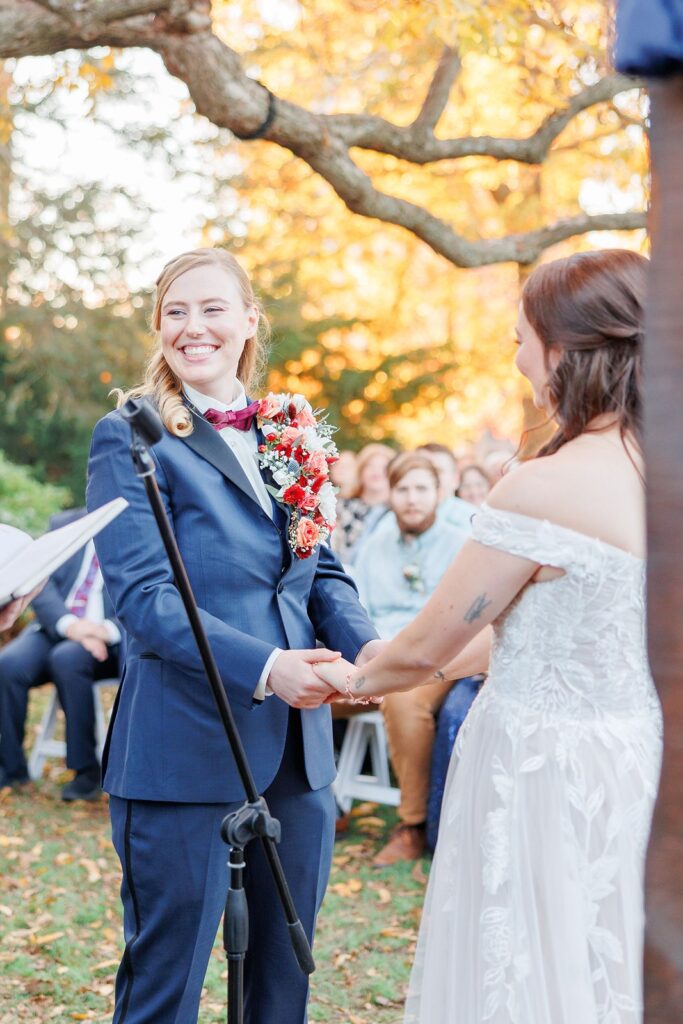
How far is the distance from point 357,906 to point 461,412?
17.7 metres

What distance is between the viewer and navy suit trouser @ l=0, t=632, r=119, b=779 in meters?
7.16

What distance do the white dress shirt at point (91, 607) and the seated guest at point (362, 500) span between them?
80.8 inches

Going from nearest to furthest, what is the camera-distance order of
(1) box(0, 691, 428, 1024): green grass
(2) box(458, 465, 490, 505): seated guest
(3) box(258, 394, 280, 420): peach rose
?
1. (3) box(258, 394, 280, 420): peach rose
2. (1) box(0, 691, 428, 1024): green grass
3. (2) box(458, 465, 490, 505): seated guest

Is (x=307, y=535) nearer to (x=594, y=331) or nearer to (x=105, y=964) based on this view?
(x=594, y=331)

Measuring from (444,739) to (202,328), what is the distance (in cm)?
371

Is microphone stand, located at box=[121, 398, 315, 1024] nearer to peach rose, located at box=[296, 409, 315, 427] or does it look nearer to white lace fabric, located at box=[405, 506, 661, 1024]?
white lace fabric, located at box=[405, 506, 661, 1024]

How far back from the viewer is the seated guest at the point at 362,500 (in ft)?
29.1

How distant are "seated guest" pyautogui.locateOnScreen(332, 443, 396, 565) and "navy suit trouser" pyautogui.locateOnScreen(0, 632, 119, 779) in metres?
Result: 2.22

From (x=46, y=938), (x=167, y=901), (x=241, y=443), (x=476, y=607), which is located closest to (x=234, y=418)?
(x=241, y=443)

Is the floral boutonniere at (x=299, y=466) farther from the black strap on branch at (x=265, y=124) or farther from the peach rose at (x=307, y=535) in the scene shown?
the black strap on branch at (x=265, y=124)

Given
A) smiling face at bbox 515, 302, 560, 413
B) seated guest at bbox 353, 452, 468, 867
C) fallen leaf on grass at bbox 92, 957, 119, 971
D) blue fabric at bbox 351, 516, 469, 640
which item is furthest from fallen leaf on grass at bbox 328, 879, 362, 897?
smiling face at bbox 515, 302, 560, 413

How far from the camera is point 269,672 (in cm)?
276

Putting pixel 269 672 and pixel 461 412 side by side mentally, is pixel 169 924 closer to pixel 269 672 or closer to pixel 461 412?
Result: pixel 269 672

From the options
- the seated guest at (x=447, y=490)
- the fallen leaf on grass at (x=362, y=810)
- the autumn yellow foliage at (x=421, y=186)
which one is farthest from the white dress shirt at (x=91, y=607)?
the autumn yellow foliage at (x=421, y=186)
